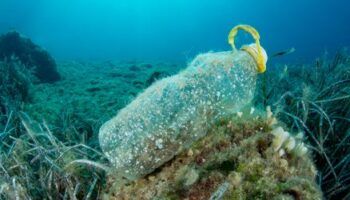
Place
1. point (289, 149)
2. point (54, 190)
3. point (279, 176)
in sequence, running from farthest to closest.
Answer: point (54, 190) < point (289, 149) < point (279, 176)

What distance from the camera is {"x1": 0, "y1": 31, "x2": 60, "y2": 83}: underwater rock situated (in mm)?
12047

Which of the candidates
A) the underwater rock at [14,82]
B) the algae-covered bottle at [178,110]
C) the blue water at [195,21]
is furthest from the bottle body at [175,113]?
the blue water at [195,21]

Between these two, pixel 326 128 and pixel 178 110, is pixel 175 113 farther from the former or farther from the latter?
pixel 326 128

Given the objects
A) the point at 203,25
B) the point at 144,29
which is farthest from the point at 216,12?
the point at 144,29

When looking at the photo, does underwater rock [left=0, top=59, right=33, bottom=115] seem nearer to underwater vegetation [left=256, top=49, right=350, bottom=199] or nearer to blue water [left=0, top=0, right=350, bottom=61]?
underwater vegetation [left=256, top=49, right=350, bottom=199]

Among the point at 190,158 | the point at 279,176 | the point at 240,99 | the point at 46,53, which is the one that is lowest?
the point at 279,176

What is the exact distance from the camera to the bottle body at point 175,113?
6.85ft

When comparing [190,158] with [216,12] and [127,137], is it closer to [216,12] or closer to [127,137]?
[127,137]

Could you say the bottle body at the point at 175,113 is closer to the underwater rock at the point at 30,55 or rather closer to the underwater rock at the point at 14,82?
the underwater rock at the point at 14,82

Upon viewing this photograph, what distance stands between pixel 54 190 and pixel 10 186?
31 centimetres

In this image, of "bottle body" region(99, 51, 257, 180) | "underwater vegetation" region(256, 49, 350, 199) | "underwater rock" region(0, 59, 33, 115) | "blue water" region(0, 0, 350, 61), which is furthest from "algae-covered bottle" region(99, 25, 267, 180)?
"blue water" region(0, 0, 350, 61)

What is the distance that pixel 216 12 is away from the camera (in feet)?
518

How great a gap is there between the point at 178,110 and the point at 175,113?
0.09 ft

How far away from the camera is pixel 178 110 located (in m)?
2.15
